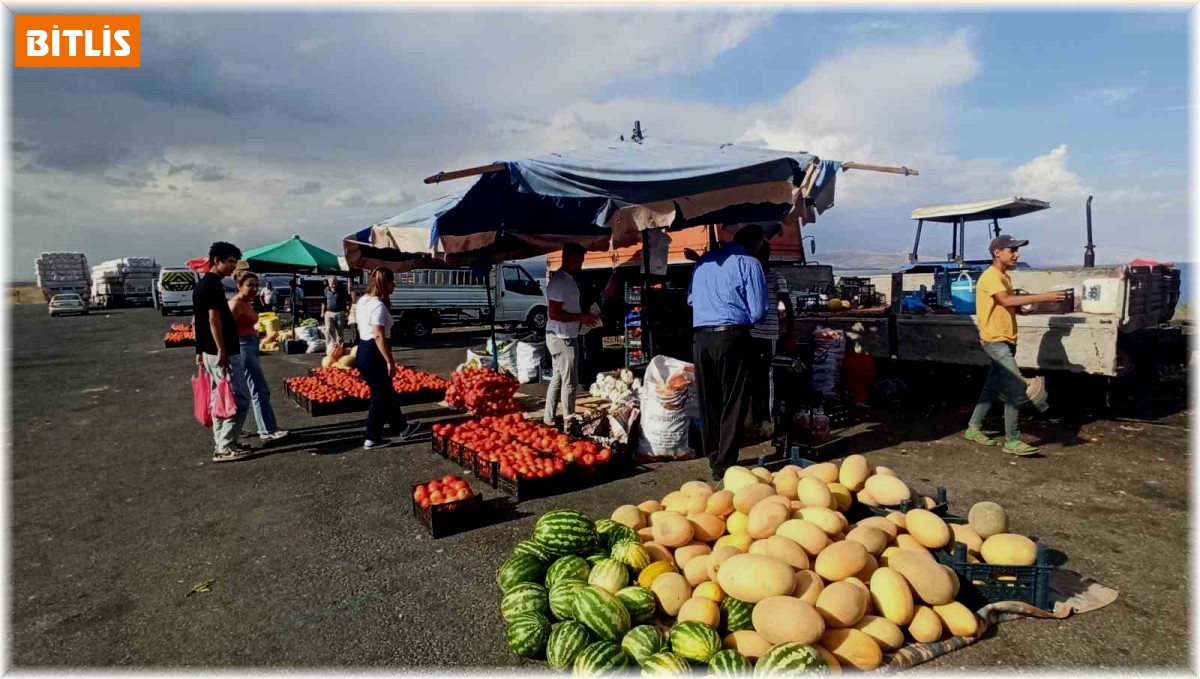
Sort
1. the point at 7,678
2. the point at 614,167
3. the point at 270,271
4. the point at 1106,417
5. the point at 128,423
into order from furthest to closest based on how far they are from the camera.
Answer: the point at 270,271
the point at 128,423
the point at 1106,417
the point at 614,167
the point at 7,678

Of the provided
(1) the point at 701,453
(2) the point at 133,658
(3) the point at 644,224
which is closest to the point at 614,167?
(3) the point at 644,224

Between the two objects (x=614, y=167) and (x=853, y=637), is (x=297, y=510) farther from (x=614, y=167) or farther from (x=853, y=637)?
(x=853, y=637)

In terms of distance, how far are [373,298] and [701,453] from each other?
3.92 m

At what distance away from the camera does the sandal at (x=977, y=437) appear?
6.50 meters

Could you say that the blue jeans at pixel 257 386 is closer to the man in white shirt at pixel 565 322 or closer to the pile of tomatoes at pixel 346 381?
the pile of tomatoes at pixel 346 381

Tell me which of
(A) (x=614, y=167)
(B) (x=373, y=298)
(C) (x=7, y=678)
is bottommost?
(C) (x=7, y=678)

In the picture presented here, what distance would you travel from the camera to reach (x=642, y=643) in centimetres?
281

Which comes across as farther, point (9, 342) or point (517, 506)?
point (9, 342)

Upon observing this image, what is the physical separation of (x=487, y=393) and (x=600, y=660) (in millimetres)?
5917

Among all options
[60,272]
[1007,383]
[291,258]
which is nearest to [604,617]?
[1007,383]

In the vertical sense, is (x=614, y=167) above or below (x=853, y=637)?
above

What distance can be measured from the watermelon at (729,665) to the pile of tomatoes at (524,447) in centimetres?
279

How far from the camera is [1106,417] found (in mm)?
7539

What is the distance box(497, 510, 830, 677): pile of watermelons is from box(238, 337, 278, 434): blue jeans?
4.96 m
